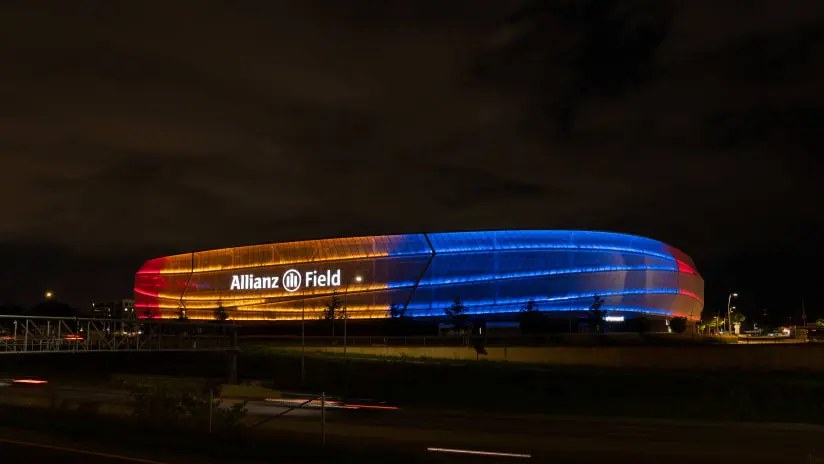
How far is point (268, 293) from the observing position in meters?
118

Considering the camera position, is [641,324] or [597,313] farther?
[641,324]

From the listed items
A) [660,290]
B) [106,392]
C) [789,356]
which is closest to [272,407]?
[106,392]

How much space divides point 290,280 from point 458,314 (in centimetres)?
2846

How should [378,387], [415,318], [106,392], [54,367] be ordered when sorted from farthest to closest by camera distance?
[415,318]
[54,367]
[378,387]
[106,392]

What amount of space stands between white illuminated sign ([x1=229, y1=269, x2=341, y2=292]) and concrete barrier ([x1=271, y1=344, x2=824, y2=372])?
155 ft

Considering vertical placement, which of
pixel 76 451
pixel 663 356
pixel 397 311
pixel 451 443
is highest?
pixel 397 311

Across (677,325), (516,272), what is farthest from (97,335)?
(677,325)

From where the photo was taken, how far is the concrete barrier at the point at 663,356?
5381 cm

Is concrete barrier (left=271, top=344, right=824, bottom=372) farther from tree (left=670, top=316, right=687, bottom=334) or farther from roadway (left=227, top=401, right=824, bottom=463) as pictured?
tree (left=670, top=316, right=687, bottom=334)

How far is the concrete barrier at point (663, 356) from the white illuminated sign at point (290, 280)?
155 ft

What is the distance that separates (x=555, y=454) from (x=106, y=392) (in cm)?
2924

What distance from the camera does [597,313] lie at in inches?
3839

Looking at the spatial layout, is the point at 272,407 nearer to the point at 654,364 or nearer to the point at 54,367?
the point at 654,364

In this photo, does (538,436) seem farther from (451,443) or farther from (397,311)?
(397,311)
